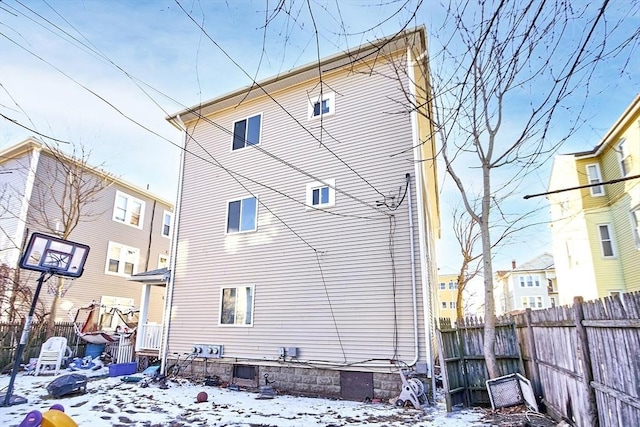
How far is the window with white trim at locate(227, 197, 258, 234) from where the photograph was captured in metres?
10.4

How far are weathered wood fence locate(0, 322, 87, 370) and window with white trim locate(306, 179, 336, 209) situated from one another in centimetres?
979

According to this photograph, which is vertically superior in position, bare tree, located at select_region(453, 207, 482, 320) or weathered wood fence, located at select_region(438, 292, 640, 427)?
bare tree, located at select_region(453, 207, 482, 320)

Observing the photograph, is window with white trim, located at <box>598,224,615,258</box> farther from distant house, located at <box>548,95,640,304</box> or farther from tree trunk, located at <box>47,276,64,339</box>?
tree trunk, located at <box>47,276,64,339</box>

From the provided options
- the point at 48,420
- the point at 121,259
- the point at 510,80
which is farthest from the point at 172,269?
the point at 510,80

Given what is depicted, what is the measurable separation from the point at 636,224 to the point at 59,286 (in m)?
21.1

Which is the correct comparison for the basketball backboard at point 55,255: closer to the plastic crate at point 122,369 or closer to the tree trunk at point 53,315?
the plastic crate at point 122,369

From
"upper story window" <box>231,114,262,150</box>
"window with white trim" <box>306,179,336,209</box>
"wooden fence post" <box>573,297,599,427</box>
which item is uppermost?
"upper story window" <box>231,114,262,150</box>

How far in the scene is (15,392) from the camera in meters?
7.82

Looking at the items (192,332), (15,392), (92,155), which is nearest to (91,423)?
(15,392)

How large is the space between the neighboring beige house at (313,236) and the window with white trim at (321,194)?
30 mm

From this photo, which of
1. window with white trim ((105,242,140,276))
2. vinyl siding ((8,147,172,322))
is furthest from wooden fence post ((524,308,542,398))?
window with white trim ((105,242,140,276))

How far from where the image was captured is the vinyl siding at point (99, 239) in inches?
564

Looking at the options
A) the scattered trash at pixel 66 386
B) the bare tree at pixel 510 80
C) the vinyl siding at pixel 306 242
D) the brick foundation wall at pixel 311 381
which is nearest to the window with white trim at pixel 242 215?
the vinyl siding at pixel 306 242

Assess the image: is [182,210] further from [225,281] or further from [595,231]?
[595,231]
